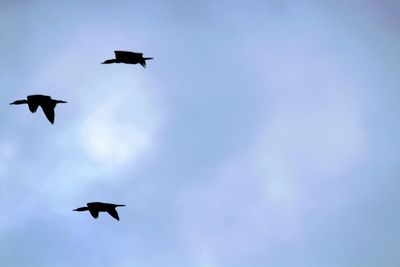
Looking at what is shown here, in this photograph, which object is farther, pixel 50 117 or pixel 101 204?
pixel 101 204

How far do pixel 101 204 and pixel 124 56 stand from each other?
30.6 feet

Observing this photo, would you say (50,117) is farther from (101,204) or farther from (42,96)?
(101,204)

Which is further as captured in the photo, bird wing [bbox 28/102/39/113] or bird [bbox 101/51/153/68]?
bird [bbox 101/51/153/68]

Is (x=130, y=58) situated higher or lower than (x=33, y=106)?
higher

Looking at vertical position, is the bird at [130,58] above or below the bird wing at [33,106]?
above

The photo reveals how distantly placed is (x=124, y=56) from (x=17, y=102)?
7.32 metres

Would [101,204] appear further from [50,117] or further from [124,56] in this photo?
[124,56]

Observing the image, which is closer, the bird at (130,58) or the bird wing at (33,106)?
the bird wing at (33,106)

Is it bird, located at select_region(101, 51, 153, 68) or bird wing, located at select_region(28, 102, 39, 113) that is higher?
bird, located at select_region(101, 51, 153, 68)

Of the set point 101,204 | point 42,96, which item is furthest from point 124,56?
point 101,204

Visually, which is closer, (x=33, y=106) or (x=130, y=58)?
(x=33, y=106)

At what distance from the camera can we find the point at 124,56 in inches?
1672

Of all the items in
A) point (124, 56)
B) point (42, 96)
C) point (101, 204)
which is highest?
point (124, 56)

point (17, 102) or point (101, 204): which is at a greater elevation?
point (17, 102)
